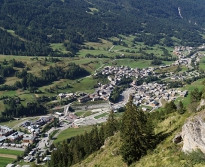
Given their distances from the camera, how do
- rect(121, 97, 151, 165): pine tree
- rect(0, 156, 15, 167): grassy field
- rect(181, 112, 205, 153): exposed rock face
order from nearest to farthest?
rect(181, 112, 205, 153): exposed rock face < rect(121, 97, 151, 165): pine tree < rect(0, 156, 15, 167): grassy field

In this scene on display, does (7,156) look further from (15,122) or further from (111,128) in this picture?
(111,128)

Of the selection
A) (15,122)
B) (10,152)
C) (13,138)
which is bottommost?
(15,122)

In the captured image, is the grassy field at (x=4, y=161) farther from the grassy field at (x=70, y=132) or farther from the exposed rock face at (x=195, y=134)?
the exposed rock face at (x=195, y=134)

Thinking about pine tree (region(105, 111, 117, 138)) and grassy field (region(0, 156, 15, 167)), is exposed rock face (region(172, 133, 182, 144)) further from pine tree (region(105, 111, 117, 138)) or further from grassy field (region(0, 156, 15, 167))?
grassy field (region(0, 156, 15, 167))

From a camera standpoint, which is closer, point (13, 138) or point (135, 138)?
point (135, 138)

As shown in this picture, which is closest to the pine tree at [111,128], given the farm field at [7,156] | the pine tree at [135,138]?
the pine tree at [135,138]

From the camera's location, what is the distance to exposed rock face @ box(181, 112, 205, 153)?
31.5m

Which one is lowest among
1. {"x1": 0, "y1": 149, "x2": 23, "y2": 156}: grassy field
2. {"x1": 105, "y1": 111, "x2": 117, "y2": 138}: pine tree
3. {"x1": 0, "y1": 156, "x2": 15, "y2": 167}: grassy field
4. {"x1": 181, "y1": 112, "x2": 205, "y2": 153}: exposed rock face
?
{"x1": 0, "y1": 149, "x2": 23, "y2": 156}: grassy field

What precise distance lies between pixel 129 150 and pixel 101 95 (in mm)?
152025

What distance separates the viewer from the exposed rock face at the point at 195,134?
31.5 metres

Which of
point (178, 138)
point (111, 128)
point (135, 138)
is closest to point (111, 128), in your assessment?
point (111, 128)

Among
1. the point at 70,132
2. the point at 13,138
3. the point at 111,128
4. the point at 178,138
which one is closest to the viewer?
the point at 178,138

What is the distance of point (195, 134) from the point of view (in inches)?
1261

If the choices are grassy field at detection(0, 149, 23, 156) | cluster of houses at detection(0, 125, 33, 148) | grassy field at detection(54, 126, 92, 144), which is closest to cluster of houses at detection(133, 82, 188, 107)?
grassy field at detection(54, 126, 92, 144)
